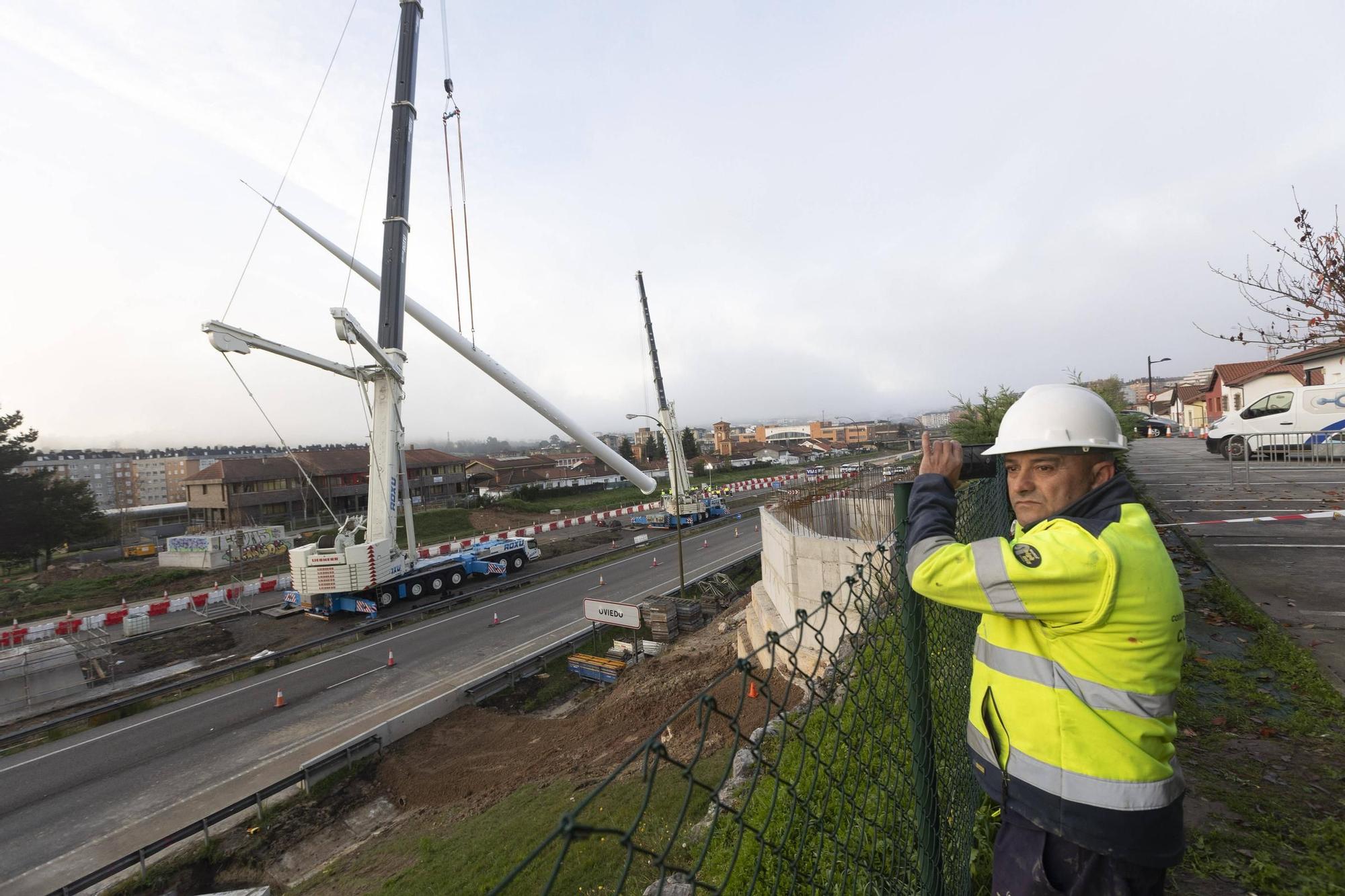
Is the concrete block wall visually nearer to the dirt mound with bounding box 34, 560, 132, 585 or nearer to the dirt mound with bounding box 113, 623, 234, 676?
the dirt mound with bounding box 113, 623, 234, 676

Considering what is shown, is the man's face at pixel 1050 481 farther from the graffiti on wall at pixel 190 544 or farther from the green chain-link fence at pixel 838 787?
the graffiti on wall at pixel 190 544

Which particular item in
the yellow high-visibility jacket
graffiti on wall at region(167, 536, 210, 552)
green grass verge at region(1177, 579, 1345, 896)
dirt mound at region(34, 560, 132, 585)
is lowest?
dirt mound at region(34, 560, 132, 585)

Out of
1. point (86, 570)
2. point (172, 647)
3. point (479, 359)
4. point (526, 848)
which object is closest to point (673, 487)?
point (479, 359)

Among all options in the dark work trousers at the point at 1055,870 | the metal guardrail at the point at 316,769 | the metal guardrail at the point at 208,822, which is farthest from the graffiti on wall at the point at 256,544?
the dark work trousers at the point at 1055,870

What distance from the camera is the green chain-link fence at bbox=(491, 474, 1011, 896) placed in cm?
153

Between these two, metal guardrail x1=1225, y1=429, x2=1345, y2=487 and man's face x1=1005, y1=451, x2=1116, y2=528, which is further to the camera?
metal guardrail x1=1225, y1=429, x2=1345, y2=487

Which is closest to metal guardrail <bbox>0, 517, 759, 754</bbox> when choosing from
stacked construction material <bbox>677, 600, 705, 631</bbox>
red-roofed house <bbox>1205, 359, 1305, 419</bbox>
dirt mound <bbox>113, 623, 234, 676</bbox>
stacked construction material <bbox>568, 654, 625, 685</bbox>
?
dirt mound <bbox>113, 623, 234, 676</bbox>

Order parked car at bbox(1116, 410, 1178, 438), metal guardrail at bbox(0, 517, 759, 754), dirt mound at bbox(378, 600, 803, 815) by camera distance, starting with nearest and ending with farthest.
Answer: dirt mound at bbox(378, 600, 803, 815) < metal guardrail at bbox(0, 517, 759, 754) < parked car at bbox(1116, 410, 1178, 438)

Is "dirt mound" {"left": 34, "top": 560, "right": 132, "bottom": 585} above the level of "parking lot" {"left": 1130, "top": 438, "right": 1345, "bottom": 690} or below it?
below

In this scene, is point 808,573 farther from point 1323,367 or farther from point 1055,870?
point 1323,367

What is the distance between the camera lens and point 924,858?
2301mm

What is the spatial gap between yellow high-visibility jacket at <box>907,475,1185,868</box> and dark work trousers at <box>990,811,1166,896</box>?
9 centimetres

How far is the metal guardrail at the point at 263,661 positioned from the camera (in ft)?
41.2

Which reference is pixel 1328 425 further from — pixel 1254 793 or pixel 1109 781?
pixel 1109 781
